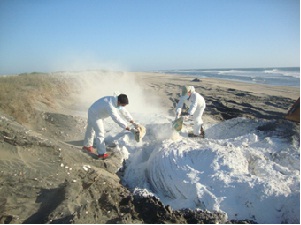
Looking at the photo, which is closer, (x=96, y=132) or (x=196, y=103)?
(x=96, y=132)

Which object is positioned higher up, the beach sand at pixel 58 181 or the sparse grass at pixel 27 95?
the sparse grass at pixel 27 95

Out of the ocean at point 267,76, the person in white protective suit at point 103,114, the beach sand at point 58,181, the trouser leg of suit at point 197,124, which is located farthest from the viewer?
the ocean at point 267,76

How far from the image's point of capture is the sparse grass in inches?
288

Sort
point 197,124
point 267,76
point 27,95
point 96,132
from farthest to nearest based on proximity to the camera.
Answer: point 267,76, point 27,95, point 197,124, point 96,132

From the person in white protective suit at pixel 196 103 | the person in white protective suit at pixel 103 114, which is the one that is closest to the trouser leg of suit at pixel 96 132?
the person in white protective suit at pixel 103 114

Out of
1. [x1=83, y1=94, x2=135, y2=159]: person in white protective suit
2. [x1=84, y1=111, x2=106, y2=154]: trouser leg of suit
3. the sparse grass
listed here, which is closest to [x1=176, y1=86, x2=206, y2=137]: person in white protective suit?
[x1=83, y1=94, x2=135, y2=159]: person in white protective suit

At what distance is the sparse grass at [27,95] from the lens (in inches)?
288

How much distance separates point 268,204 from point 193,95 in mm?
3831

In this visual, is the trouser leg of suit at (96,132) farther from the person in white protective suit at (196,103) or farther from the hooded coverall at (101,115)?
the person in white protective suit at (196,103)

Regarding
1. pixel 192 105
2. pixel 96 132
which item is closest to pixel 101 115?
pixel 96 132

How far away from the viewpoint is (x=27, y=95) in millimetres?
9031

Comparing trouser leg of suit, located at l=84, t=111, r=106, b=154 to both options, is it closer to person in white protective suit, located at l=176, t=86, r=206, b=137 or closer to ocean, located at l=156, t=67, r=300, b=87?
person in white protective suit, located at l=176, t=86, r=206, b=137

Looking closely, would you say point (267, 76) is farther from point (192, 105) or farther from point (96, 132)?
point (96, 132)

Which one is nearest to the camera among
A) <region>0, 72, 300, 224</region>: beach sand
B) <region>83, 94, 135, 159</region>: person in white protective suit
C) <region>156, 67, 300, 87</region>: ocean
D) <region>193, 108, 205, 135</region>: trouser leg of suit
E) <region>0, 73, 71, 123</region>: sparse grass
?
<region>0, 72, 300, 224</region>: beach sand
